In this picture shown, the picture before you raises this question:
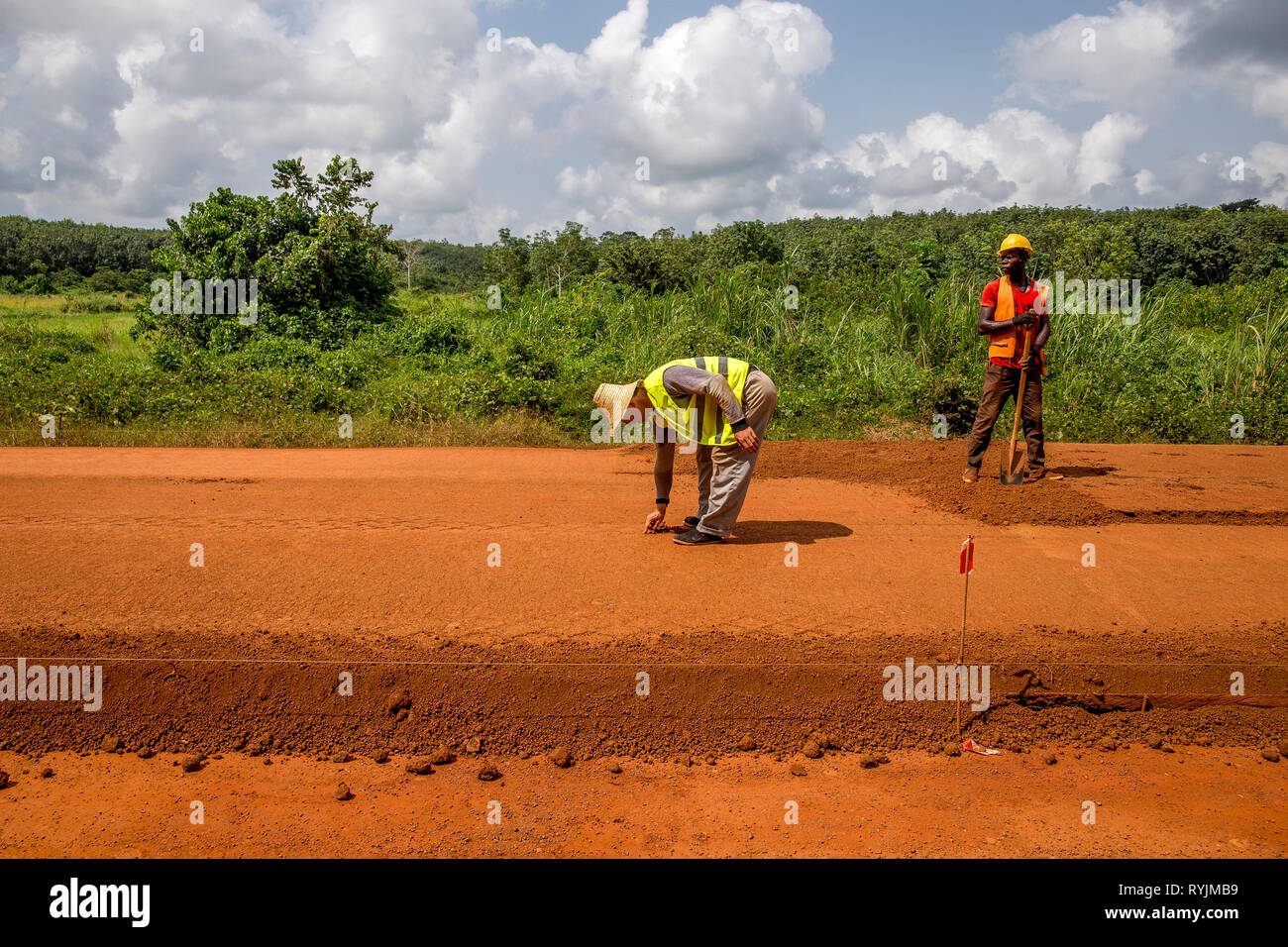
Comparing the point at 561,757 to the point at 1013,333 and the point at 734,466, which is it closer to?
the point at 734,466

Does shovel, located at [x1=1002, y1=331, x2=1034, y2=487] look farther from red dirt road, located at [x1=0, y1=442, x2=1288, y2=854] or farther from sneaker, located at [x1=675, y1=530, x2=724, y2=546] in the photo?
sneaker, located at [x1=675, y1=530, x2=724, y2=546]

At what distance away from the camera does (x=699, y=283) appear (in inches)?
704

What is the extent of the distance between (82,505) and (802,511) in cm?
594

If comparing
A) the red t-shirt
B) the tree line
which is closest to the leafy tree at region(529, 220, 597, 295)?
the tree line

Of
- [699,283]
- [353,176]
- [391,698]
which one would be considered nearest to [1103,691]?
[391,698]

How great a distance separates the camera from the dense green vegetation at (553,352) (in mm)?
11797

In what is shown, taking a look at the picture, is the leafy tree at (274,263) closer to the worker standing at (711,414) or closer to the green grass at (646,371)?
the green grass at (646,371)

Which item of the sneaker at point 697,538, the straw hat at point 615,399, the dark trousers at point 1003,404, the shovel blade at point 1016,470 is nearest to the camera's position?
the straw hat at point 615,399

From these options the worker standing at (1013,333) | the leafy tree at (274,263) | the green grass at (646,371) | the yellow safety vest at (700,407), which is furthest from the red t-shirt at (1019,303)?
the leafy tree at (274,263)

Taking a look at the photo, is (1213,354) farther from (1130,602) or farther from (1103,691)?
(1103,691)

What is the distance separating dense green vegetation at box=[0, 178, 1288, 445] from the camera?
11.8 meters

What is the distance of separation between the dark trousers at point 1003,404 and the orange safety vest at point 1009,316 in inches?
5.4

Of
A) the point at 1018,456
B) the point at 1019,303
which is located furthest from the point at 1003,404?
the point at 1019,303

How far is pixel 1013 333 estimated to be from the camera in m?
7.63
